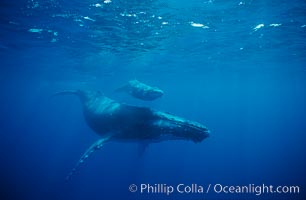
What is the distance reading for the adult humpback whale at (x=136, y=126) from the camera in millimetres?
8414

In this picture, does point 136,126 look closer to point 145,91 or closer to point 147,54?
point 145,91

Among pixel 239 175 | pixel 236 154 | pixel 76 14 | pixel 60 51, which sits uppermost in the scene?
pixel 76 14

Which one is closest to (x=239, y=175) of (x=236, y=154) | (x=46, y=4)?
(x=236, y=154)

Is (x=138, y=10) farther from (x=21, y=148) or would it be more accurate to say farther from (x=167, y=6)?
(x=21, y=148)

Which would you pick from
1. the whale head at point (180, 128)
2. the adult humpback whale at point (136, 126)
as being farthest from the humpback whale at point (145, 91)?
the whale head at point (180, 128)

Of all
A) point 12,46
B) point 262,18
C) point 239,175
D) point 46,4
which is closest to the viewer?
point 46,4

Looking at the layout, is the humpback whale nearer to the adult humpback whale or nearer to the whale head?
the adult humpback whale

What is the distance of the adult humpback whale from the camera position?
331 inches

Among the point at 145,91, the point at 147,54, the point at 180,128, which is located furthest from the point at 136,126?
the point at 147,54

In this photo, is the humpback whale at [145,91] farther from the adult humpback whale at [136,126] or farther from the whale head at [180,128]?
the whale head at [180,128]

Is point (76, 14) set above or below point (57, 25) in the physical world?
above

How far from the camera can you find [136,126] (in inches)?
388

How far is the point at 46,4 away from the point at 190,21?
933 cm

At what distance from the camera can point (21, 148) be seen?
46.7 metres
